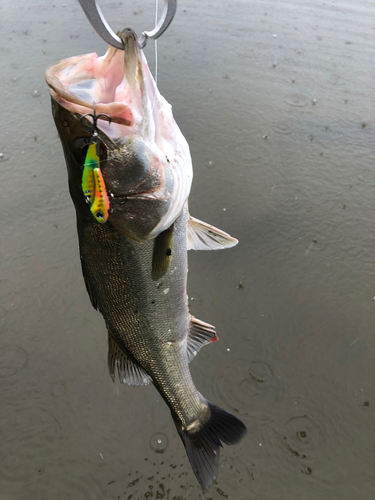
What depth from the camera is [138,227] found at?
1171 millimetres

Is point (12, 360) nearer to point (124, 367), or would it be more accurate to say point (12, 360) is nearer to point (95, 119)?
point (124, 367)

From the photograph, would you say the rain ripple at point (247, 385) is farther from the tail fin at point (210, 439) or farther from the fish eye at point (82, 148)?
the fish eye at point (82, 148)

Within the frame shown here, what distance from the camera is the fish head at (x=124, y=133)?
0.97 m

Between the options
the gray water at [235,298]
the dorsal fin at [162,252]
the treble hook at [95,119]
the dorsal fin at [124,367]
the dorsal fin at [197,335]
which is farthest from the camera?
the gray water at [235,298]

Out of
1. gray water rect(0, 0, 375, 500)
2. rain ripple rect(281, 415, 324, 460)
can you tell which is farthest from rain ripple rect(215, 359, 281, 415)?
rain ripple rect(281, 415, 324, 460)

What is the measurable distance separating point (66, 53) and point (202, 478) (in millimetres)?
4527

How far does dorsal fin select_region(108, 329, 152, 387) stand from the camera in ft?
4.88

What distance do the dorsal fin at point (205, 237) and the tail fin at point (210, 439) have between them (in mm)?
752

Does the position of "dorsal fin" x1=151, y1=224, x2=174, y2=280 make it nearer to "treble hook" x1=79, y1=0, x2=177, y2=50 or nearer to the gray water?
"treble hook" x1=79, y1=0, x2=177, y2=50

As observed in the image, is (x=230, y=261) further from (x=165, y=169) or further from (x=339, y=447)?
(x=165, y=169)

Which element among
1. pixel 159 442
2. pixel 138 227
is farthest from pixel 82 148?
pixel 159 442

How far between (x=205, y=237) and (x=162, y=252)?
0.30 metres

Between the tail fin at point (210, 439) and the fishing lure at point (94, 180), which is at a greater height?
the fishing lure at point (94, 180)

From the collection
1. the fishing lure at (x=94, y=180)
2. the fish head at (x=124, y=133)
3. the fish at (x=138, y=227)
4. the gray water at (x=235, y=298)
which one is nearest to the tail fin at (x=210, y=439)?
the fish at (x=138, y=227)
